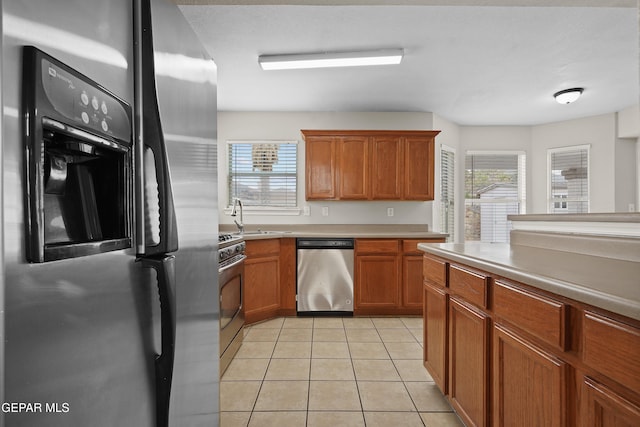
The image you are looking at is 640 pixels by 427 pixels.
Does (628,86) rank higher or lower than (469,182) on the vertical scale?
higher

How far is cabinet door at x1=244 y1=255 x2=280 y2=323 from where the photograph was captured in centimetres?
360

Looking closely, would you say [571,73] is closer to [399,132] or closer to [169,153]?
[399,132]

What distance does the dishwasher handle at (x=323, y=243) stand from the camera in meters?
3.98

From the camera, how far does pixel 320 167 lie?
14.3 ft

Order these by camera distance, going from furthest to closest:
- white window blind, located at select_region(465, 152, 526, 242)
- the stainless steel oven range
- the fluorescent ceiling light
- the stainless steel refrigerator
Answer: white window blind, located at select_region(465, 152, 526, 242) → the fluorescent ceiling light → the stainless steel oven range → the stainless steel refrigerator

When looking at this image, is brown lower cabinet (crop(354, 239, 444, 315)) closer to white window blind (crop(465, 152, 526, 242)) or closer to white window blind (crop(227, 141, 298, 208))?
white window blind (crop(227, 141, 298, 208))

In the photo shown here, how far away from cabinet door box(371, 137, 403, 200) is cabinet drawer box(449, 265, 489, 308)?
2475 millimetres

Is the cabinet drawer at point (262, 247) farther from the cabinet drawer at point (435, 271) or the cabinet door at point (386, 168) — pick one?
the cabinet drawer at point (435, 271)

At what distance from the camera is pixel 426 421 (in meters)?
1.95

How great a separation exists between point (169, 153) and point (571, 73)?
4.14 meters

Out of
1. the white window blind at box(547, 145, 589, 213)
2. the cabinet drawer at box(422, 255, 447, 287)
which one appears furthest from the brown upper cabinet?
the white window blind at box(547, 145, 589, 213)

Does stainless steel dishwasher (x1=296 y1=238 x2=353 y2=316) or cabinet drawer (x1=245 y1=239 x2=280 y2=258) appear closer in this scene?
cabinet drawer (x1=245 y1=239 x2=280 y2=258)

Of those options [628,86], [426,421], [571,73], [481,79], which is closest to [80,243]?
[426,421]

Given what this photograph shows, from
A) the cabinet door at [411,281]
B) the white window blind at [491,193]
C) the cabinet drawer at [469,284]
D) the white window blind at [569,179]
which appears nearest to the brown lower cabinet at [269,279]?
A: the cabinet door at [411,281]
